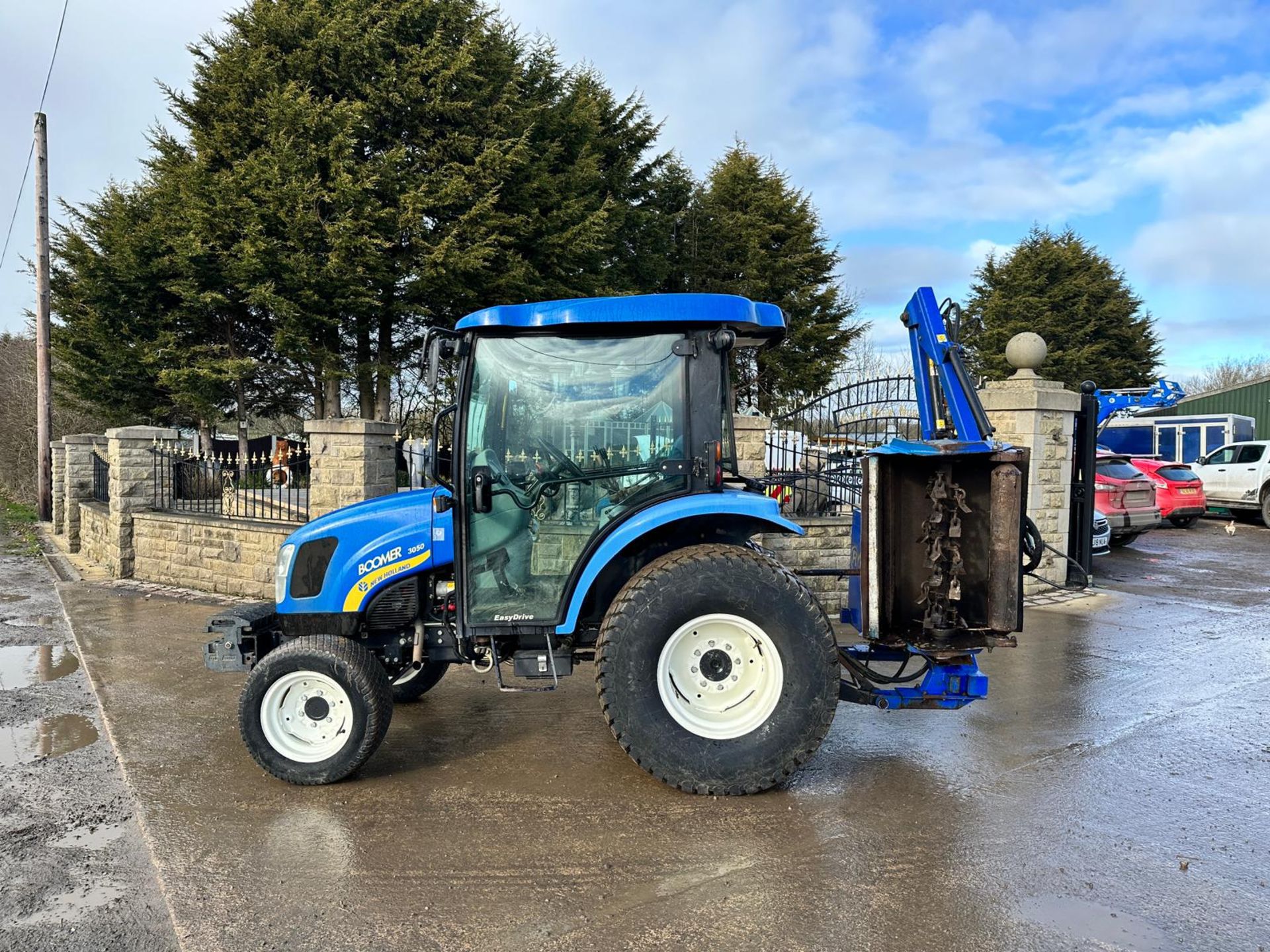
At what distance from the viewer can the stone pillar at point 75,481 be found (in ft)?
44.2

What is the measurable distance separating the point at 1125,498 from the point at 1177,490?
382 cm

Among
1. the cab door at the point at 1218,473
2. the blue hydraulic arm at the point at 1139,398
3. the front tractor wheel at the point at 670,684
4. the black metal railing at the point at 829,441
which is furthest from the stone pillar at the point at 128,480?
the blue hydraulic arm at the point at 1139,398

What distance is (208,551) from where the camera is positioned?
964 centimetres

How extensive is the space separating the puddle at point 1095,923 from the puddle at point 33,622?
8561 millimetres

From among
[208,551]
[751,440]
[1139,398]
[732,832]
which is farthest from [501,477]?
[1139,398]

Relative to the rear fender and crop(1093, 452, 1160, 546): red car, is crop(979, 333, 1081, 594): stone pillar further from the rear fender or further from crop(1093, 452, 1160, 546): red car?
the rear fender

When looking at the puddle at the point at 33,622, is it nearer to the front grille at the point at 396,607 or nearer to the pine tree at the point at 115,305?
the front grille at the point at 396,607

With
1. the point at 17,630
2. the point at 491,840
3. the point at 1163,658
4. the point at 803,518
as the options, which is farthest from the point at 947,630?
the point at 17,630

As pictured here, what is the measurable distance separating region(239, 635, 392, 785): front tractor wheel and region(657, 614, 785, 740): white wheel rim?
4.83 feet

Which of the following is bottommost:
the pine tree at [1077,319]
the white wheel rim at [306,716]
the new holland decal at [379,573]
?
the white wheel rim at [306,716]

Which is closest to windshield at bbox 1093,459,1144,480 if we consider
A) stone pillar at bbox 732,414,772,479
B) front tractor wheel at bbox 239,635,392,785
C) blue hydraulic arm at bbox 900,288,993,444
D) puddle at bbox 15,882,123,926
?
stone pillar at bbox 732,414,772,479

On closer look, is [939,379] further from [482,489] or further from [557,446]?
[482,489]

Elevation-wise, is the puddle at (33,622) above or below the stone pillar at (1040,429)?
below

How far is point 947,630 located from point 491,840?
2436 mm
